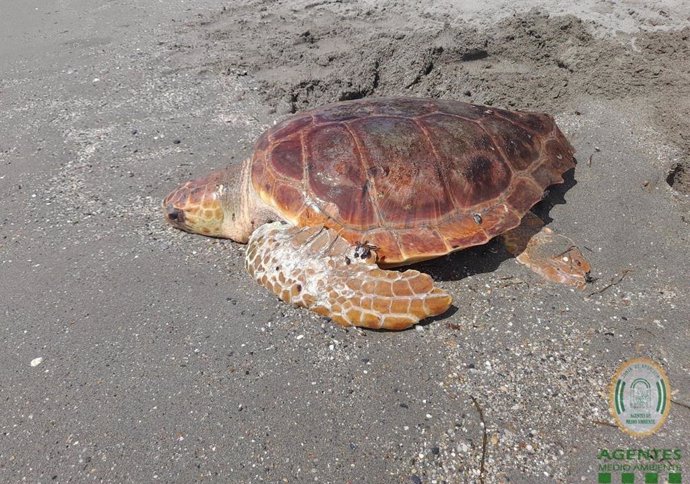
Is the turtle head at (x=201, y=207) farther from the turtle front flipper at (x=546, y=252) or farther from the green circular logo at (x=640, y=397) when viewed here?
the green circular logo at (x=640, y=397)

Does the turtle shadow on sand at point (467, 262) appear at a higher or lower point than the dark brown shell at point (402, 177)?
lower

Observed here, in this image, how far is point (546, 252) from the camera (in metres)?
2.59

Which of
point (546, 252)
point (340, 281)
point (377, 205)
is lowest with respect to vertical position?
point (546, 252)

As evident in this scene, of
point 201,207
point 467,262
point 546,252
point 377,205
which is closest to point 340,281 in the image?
point 377,205

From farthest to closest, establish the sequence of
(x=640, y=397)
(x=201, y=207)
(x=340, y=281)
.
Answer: (x=201, y=207), (x=340, y=281), (x=640, y=397)

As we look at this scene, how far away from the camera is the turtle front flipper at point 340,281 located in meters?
2.21

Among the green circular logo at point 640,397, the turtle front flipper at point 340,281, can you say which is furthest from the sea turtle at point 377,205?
the green circular logo at point 640,397

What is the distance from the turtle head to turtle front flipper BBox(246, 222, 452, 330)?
1.32 ft

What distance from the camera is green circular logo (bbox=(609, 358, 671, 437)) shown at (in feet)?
6.05

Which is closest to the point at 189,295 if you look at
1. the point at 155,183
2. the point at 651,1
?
the point at 155,183

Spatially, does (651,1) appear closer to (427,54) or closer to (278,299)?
(427,54)

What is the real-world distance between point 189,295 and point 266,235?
0.51 metres

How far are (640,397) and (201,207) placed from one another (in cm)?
236

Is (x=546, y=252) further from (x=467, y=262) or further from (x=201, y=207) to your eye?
(x=201, y=207)
